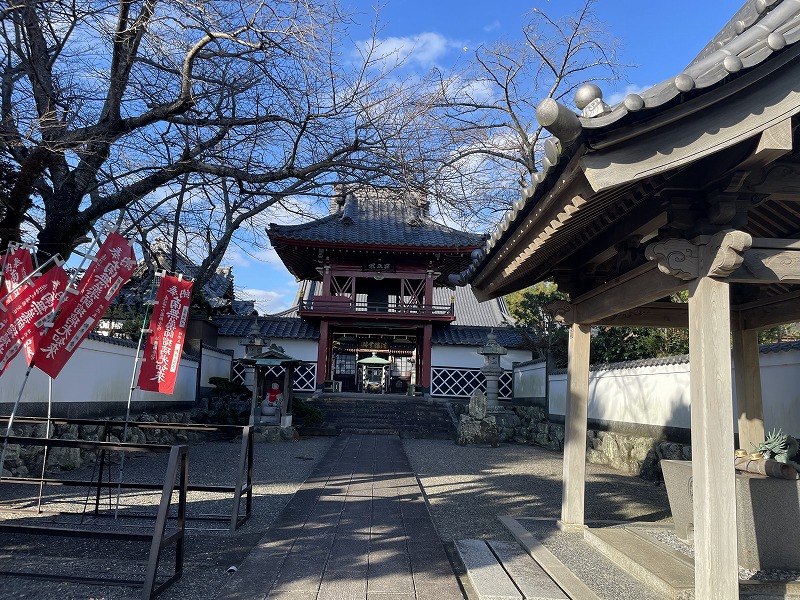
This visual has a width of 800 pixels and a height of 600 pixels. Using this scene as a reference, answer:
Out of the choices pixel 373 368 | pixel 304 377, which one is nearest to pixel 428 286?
pixel 304 377

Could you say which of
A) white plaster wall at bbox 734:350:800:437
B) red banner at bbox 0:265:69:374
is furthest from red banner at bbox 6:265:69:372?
white plaster wall at bbox 734:350:800:437

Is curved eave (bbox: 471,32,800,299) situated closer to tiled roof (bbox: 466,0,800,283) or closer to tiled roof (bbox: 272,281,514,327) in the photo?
→ tiled roof (bbox: 466,0,800,283)

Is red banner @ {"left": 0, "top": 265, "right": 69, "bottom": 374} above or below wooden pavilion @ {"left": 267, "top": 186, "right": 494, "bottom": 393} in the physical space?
below

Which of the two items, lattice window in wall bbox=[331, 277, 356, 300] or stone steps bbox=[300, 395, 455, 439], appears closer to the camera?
stone steps bbox=[300, 395, 455, 439]

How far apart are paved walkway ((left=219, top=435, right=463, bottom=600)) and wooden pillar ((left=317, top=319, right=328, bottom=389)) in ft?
39.8

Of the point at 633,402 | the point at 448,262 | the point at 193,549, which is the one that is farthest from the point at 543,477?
the point at 448,262

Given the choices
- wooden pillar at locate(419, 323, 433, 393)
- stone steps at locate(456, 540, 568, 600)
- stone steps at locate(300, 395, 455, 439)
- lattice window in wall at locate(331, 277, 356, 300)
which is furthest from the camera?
lattice window in wall at locate(331, 277, 356, 300)

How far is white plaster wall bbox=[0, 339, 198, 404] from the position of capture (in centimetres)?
740

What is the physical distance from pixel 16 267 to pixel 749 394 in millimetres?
6858

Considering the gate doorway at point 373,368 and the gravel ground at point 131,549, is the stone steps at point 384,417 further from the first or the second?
the gate doorway at point 373,368

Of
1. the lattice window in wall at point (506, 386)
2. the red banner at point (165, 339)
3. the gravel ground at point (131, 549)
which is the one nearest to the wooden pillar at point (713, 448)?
the gravel ground at point (131, 549)

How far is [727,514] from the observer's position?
2.88m

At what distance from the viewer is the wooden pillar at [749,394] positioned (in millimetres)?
5117

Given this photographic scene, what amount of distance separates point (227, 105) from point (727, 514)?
703 centimetres
